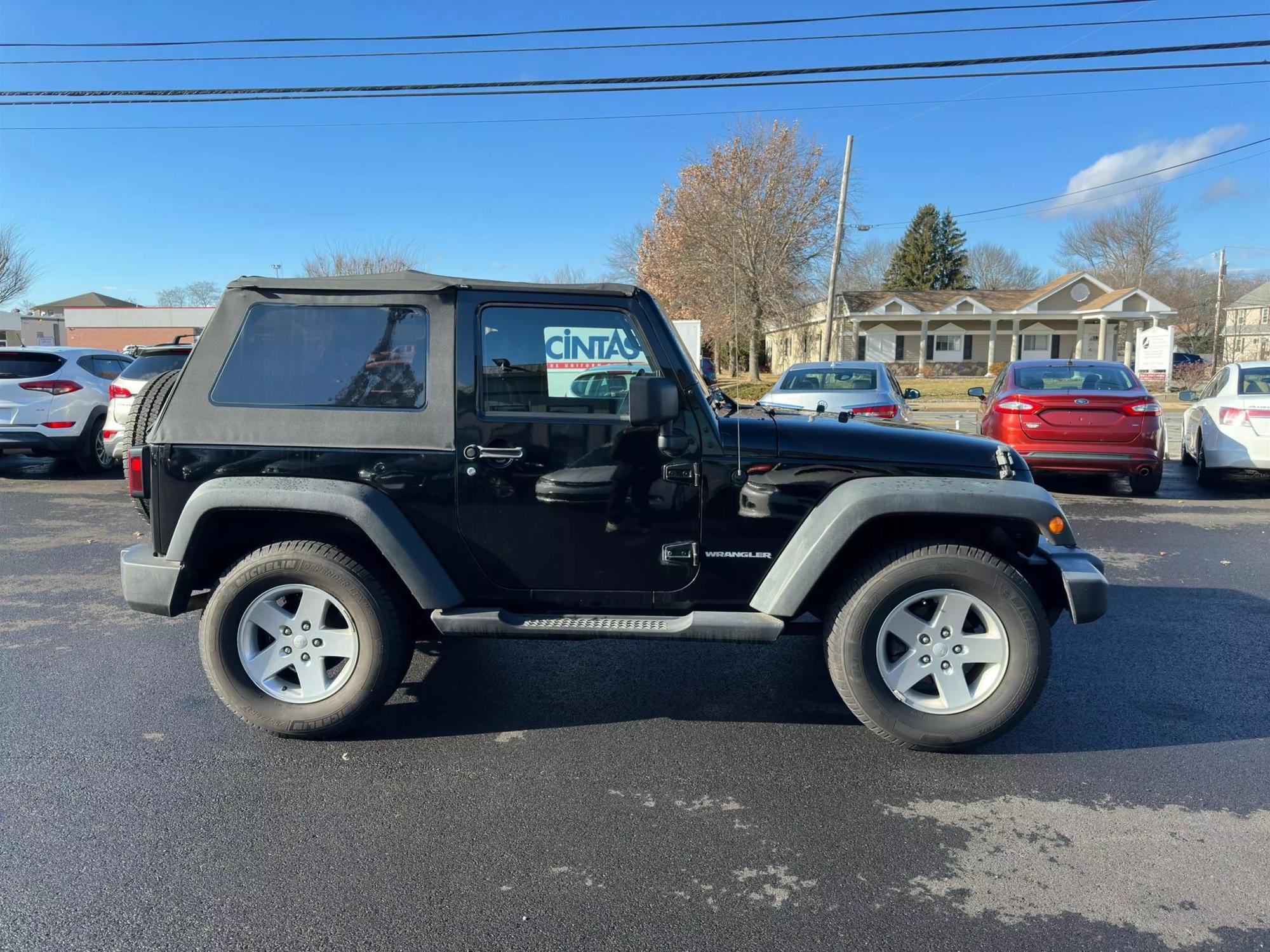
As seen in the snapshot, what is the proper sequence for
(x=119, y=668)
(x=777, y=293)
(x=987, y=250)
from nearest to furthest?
(x=119, y=668) → (x=777, y=293) → (x=987, y=250)

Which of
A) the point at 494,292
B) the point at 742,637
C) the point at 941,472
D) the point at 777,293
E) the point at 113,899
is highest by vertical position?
the point at 777,293

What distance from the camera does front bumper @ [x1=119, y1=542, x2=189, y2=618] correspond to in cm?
367

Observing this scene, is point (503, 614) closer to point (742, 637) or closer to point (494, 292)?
point (742, 637)

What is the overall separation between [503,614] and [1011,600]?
→ 2.08 meters

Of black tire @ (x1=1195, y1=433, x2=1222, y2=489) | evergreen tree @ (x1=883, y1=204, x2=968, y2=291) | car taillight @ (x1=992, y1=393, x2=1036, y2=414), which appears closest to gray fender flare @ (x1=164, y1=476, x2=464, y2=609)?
car taillight @ (x1=992, y1=393, x2=1036, y2=414)

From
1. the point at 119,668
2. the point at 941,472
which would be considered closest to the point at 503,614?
the point at 941,472

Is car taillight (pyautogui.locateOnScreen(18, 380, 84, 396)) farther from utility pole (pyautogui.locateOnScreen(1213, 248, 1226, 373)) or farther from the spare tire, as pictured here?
utility pole (pyautogui.locateOnScreen(1213, 248, 1226, 373))

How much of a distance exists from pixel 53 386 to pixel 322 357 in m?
9.12

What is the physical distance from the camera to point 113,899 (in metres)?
2.66

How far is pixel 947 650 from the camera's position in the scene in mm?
3539

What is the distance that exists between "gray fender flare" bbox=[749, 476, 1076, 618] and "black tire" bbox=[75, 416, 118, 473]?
10.4 m

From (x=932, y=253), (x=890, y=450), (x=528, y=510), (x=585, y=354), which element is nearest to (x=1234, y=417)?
(x=890, y=450)

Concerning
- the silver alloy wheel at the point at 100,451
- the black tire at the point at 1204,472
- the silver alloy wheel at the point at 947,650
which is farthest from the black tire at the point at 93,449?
the black tire at the point at 1204,472

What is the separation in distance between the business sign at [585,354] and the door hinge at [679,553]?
75 centimetres
